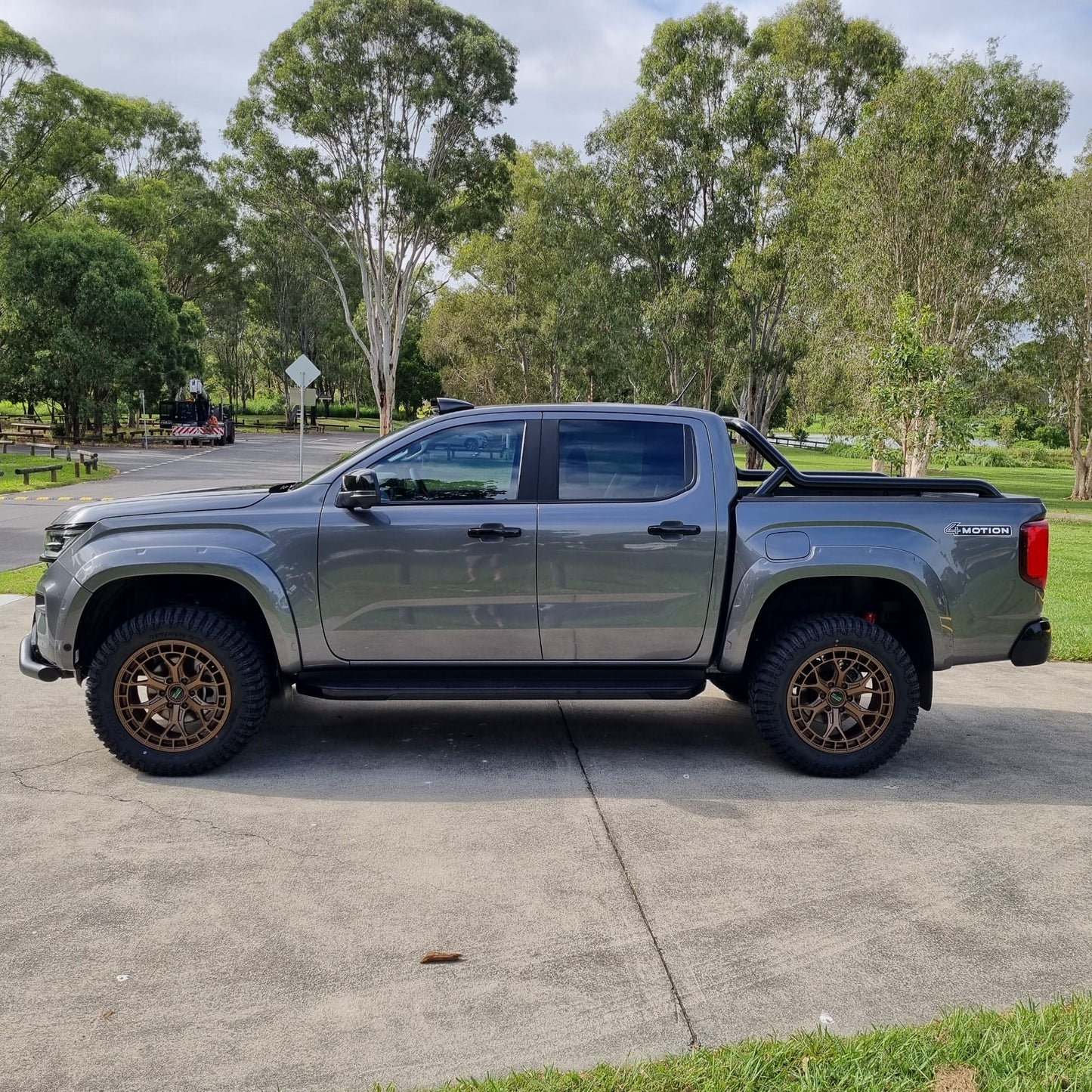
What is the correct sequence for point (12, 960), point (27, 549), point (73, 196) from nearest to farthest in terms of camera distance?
point (12, 960), point (27, 549), point (73, 196)

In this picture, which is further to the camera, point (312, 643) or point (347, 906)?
point (312, 643)

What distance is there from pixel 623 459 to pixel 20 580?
820 cm

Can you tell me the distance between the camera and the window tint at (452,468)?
207 inches

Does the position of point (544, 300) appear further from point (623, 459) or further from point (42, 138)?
point (623, 459)

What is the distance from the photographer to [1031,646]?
523 centimetres

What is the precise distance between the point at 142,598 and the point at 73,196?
1857 inches

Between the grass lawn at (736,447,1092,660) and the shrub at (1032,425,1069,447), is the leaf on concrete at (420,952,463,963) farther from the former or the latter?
the shrub at (1032,425,1069,447)

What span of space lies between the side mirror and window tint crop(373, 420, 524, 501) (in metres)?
0.22

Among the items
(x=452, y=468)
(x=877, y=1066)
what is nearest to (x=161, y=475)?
(x=452, y=468)

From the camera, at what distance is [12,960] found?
328 centimetres

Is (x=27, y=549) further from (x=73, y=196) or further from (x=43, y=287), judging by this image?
(x=73, y=196)

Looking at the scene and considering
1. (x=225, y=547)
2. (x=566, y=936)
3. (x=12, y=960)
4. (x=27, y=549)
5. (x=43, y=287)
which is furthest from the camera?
(x=43, y=287)

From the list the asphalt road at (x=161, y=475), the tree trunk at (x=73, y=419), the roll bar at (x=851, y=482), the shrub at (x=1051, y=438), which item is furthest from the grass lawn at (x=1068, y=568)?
the tree trunk at (x=73, y=419)

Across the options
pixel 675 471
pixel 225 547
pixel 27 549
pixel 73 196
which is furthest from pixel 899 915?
pixel 73 196
